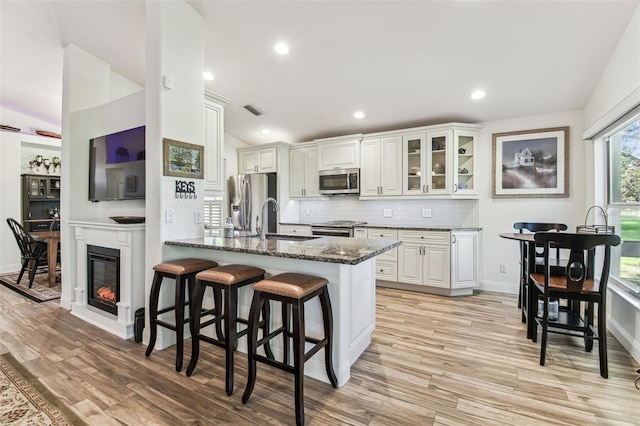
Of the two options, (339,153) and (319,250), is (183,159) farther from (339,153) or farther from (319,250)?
(339,153)

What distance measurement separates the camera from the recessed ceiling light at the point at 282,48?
305cm

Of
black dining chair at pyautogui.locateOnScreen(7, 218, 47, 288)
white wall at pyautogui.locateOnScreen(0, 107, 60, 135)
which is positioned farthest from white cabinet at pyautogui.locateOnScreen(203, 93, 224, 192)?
white wall at pyautogui.locateOnScreen(0, 107, 60, 135)

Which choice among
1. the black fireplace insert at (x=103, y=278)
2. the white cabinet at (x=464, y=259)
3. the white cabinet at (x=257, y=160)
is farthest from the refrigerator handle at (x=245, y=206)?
the white cabinet at (x=464, y=259)

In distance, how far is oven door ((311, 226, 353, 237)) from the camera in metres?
4.46

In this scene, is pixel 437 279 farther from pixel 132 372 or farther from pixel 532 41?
pixel 132 372

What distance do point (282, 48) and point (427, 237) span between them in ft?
9.55

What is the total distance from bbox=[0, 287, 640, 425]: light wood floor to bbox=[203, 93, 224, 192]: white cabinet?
5.16 feet

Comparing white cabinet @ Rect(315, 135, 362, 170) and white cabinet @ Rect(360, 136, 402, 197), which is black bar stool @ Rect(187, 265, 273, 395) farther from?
white cabinet @ Rect(315, 135, 362, 170)

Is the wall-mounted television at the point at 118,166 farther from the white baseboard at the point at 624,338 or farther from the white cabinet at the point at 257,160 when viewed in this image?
the white baseboard at the point at 624,338

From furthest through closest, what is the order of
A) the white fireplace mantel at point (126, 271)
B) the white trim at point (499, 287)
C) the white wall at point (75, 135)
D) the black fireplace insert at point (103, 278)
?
the white trim at point (499, 287), the white wall at point (75, 135), the black fireplace insert at point (103, 278), the white fireplace mantel at point (126, 271)

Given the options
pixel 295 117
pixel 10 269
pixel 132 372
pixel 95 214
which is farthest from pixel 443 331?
pixel 10 269

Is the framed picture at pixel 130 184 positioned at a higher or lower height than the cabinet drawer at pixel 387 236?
higher

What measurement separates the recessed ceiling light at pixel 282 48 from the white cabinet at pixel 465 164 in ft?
8.25

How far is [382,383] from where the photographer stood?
6.59 feet
